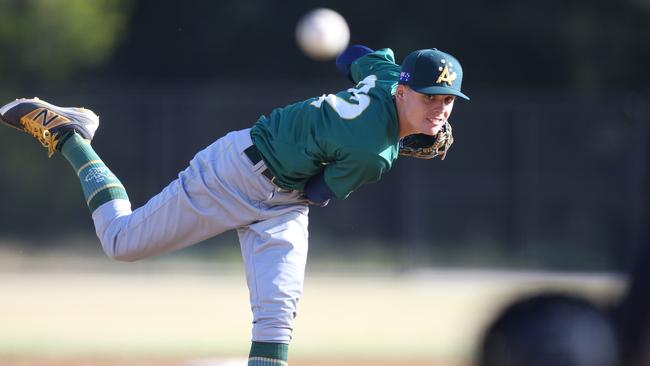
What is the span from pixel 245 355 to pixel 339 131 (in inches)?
156

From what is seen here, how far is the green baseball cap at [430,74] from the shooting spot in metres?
4.50

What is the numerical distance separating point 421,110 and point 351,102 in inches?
11.5

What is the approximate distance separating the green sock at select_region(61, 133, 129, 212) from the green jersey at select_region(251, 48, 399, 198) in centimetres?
67

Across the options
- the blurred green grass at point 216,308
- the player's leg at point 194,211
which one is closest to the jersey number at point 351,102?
the player's leg at point 194,211

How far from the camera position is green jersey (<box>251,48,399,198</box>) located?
4.53 metres

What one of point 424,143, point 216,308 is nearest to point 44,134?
point 424,143

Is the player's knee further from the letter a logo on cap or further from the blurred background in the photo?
the blurred background

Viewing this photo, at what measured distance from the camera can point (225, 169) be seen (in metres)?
4.94

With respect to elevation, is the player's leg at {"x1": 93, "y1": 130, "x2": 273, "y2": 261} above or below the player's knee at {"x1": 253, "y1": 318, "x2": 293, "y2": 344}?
above

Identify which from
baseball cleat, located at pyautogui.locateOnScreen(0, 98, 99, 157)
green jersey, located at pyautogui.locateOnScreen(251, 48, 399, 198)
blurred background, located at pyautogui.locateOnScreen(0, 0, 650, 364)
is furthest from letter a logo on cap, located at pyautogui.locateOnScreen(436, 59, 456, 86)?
blurred background, located at pyautogui.locateOnScreen(0, 0, 650, 364)

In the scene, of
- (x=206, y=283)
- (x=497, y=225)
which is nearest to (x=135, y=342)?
(x=206, y=283)

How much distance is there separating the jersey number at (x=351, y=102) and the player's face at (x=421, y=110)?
0.50 ft

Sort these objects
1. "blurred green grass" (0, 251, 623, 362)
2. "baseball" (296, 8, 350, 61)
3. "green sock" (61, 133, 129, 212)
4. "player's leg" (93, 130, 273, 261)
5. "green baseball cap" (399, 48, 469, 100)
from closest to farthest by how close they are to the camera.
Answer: "green baseball cap" (399, 48, 469, 100) → "player's leg" (93, 130, 273, 261) → "green sock" (61, 133, 129, 212) → "baseball" (296, 8, 350, 61) → "blurred green grass" (0, 251, 623, 362)

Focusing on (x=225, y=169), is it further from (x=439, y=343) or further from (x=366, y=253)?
(x=366, y=253)
